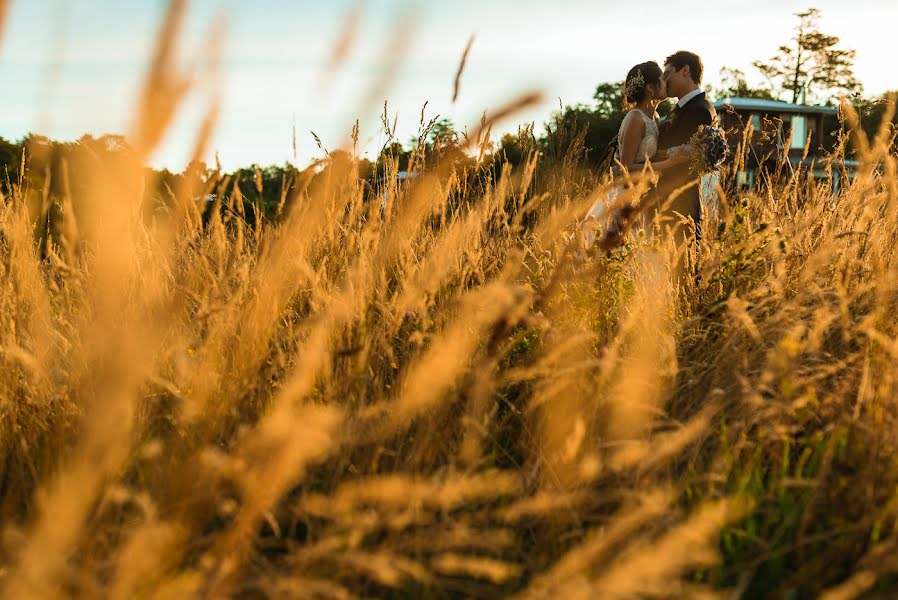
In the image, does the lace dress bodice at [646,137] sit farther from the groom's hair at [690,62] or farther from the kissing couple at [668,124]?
the groom's hair at [690,62]

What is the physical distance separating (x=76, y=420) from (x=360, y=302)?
2.03 ft

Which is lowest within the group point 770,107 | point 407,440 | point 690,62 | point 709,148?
point 407,440

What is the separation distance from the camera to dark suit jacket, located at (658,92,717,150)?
433 centimetres

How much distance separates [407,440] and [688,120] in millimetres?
3587

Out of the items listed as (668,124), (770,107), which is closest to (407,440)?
(668,124)

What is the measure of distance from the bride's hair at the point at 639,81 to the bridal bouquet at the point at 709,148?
96cm

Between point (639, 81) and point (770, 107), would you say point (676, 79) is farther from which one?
point (770, 107)

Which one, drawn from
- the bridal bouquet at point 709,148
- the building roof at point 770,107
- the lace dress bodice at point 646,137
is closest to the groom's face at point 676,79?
the lace dress bodice at point 646,137

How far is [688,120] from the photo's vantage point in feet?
14.3

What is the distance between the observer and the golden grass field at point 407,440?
0.97 m

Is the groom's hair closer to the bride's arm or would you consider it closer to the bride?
the bride

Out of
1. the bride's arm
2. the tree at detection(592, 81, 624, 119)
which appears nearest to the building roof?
the tree at detection(592, 81, 624, 119)

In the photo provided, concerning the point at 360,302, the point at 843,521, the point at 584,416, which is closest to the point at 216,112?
the point at 360,302

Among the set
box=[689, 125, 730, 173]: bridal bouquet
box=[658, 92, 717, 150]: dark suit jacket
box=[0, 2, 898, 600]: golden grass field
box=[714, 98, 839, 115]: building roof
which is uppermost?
box=[714, 98, 839, 115]: building roof
